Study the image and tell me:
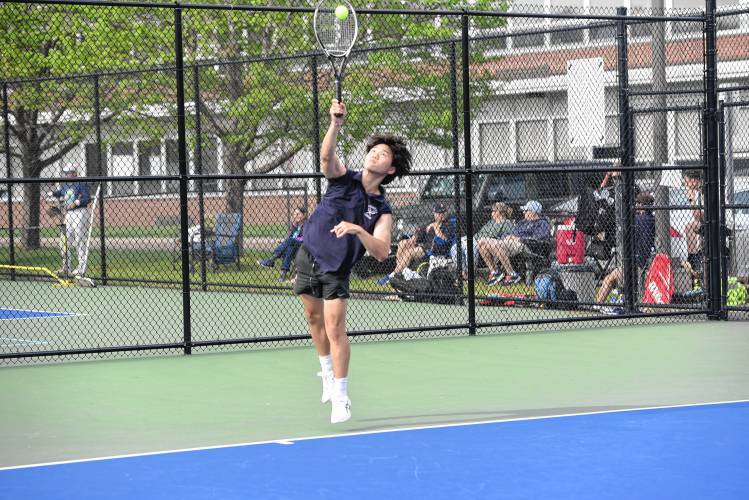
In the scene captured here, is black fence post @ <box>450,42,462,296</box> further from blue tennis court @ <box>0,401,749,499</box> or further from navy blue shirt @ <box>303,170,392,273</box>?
blue tennis court @ <box>0,401,749,499</box>

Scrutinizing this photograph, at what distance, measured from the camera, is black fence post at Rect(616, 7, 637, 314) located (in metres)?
13.6

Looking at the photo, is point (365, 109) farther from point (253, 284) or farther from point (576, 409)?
point (576, 409)

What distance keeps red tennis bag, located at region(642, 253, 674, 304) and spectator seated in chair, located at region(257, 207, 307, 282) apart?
15.1ft

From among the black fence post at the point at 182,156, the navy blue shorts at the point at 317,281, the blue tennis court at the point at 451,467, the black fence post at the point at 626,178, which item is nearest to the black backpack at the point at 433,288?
the black fence post at the point at 626,178

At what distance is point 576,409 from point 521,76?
16.6 metres

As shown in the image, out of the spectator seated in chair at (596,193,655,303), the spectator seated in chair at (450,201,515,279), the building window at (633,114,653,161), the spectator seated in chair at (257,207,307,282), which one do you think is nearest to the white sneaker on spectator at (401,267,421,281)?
the spectator seated in chair at (450,201,515,279)

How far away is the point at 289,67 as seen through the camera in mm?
18359

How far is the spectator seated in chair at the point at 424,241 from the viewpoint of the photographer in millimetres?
15359

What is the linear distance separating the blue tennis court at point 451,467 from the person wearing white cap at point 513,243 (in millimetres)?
7629

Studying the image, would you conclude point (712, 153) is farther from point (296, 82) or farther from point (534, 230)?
point (296, 82)

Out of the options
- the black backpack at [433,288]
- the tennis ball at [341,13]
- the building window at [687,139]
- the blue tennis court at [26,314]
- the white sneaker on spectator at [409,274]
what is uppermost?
the building window at [687,139]

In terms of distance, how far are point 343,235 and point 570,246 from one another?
7.49 meters

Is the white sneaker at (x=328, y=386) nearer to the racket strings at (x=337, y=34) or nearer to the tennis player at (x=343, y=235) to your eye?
the tennis player at (x=343, y=235)

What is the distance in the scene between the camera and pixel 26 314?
50.4 feet
